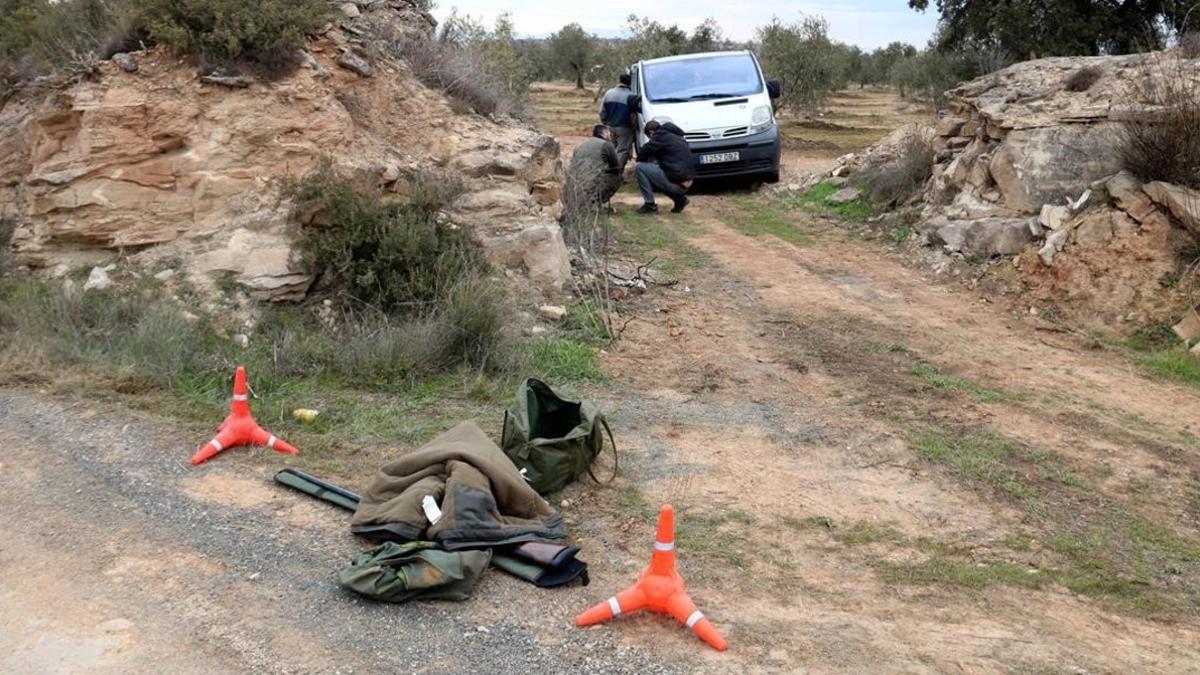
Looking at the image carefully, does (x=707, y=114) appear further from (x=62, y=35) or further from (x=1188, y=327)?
(x=62, y=35)

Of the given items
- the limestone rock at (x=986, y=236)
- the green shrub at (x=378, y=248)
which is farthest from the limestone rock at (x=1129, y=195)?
the green shrub at (x=378, y=248)

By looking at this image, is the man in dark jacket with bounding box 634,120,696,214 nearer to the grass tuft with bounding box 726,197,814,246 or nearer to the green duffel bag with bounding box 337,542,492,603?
the grass tuft with bounding box 726,197,814,246

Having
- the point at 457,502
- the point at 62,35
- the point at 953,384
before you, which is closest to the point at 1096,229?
the point at 953,384

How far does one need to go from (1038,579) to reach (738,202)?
10.8 metres

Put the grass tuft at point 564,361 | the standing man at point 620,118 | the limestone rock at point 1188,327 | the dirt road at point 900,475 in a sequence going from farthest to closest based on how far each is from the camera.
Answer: the standing man at point 620,118 < the limestone rock at point 1188,327 < the grass tuft at point 564,361 < the dirt road at point 900,475

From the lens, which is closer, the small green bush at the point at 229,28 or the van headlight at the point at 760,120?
the small green bush at the point at 229,28

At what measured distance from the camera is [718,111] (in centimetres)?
1466

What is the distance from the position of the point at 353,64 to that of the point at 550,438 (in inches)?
201

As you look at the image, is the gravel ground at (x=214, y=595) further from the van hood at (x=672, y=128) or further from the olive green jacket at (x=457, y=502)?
the van hood at (x=672, y=128)

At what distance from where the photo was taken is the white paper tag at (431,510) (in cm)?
435

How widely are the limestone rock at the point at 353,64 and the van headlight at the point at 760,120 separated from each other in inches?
275

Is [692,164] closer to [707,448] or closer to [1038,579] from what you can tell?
[707,448]

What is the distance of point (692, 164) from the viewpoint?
1370cm

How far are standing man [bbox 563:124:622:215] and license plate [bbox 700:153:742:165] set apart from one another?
188 cm
